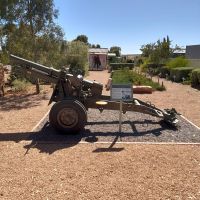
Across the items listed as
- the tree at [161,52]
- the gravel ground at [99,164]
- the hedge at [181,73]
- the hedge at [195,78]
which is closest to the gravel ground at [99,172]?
the gravel ground at [99,164]

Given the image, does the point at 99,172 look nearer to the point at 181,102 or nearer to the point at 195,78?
the point at 181,102

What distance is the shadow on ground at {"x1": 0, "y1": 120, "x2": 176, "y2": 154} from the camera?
6.88 metres

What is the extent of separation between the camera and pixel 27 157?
624 centimetres

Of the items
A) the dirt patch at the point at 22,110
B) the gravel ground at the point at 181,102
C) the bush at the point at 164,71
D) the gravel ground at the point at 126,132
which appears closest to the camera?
the gravel ground at the point at 126,132

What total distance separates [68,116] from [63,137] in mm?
474

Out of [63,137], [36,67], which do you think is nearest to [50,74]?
[36,67]

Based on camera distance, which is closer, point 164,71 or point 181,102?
point 181,102

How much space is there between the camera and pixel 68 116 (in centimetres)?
774

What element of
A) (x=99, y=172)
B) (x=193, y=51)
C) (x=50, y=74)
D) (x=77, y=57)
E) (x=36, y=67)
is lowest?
(x=99, y=172)

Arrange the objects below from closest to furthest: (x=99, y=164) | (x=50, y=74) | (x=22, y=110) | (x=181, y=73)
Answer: (x=99, y=164), (x=50, y=74), (x=22, y=110), (x=181, y=73)

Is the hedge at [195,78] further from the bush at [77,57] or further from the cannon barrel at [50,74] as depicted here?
the cannon barrel at [50,74]

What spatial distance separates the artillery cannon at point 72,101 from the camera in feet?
25.4

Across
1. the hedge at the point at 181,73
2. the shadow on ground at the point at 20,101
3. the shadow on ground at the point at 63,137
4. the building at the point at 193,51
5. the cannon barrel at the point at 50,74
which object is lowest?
the shadow on ground at the point at 63,137

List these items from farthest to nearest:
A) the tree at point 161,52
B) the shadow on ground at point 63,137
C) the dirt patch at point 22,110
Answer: the tree at point 161,52
the dirt patch at point 22,110
the shadow on ground at point 63,137
